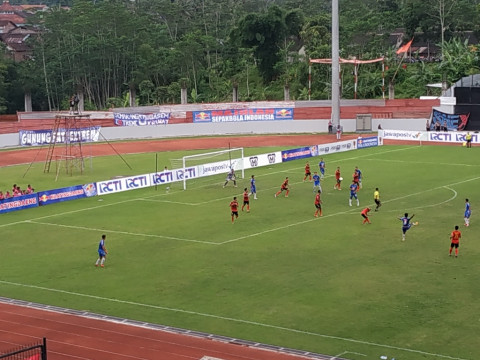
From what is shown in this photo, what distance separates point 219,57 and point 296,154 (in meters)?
55.3

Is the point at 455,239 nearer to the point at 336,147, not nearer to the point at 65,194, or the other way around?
the point at 65,194

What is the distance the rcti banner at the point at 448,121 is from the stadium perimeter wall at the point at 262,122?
7.19ft

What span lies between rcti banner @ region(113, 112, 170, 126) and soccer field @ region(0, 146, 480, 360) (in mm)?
35319

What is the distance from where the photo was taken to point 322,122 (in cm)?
8856

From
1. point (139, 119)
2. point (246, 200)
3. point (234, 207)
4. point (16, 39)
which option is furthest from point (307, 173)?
point (16, 39)

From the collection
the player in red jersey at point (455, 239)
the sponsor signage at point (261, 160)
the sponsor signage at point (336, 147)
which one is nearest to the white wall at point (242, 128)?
the sponsor signage at point (336, 147)

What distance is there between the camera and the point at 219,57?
119 meters

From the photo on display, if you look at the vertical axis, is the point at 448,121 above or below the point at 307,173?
above

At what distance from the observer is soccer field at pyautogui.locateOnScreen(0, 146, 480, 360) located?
2491 centimetres

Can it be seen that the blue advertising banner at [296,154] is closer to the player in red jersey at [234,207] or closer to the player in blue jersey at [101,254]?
the player in red jersey at [234,207]

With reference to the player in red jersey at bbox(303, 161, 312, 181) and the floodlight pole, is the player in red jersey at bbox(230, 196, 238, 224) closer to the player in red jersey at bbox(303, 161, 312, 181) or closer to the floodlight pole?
the player in red jersey at bbox(303, 161, 312, 181)

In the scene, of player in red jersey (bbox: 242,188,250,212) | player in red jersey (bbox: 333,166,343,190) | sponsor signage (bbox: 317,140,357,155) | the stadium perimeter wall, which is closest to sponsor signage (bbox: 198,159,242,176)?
player in red jersey (bbox: 333,166,343,190)

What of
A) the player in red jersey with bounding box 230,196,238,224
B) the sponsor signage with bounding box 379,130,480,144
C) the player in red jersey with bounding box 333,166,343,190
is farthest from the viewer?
the sponsor signage with bounding box 379,130,480,144

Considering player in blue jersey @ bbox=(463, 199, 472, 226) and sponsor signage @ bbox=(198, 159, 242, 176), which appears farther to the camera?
sponsor signage @ bbox=(198, 159, 242, 176)
